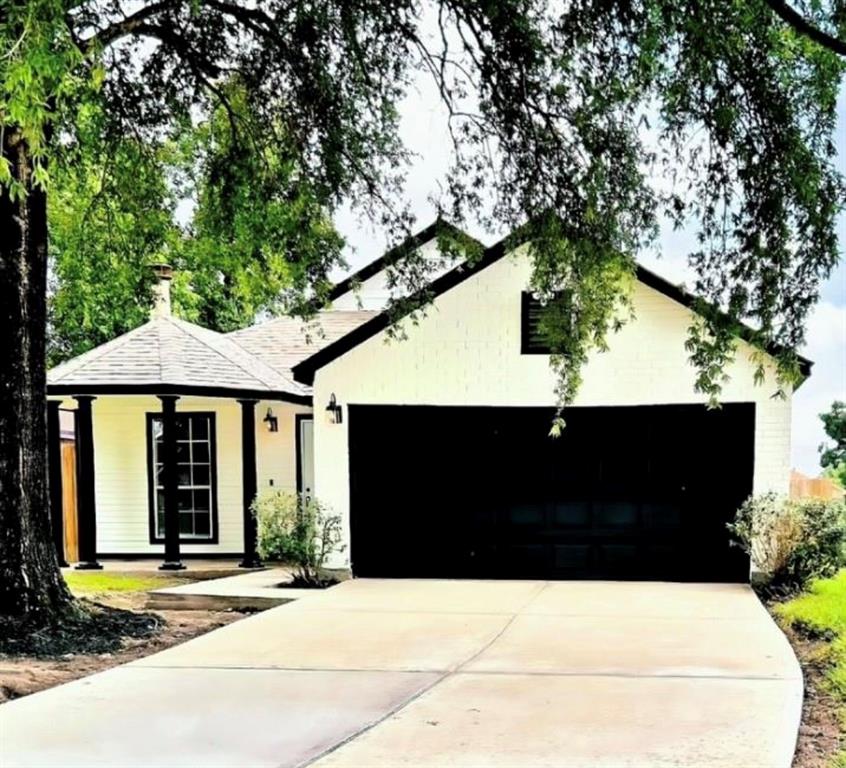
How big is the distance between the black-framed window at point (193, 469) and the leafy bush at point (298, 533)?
2875 millimetres

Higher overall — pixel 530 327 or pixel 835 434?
pixel 530 327

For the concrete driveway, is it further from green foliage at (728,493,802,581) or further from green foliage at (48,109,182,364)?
green foliage at (48,109,182,364)

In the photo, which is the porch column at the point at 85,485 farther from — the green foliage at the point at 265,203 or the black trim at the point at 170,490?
the green foliage at the point at 265,203

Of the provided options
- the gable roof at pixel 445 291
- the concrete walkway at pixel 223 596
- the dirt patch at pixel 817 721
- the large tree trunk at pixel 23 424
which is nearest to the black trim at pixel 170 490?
the concrete walkway at pixel 223 596

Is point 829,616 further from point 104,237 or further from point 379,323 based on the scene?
point 104,237

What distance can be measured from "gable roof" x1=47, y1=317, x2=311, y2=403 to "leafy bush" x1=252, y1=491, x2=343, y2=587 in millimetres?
2338

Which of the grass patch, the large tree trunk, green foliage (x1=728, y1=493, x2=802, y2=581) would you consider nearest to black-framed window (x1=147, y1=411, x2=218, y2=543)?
the grass patch

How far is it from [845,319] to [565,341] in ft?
9.74

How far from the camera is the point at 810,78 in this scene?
23.5ft

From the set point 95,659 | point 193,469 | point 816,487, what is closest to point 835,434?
point 816,487

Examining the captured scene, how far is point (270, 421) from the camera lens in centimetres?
1395

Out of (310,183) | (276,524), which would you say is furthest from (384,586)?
(310,183)

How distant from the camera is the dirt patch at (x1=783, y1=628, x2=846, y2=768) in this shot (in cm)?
459

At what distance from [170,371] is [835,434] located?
18085 mm
